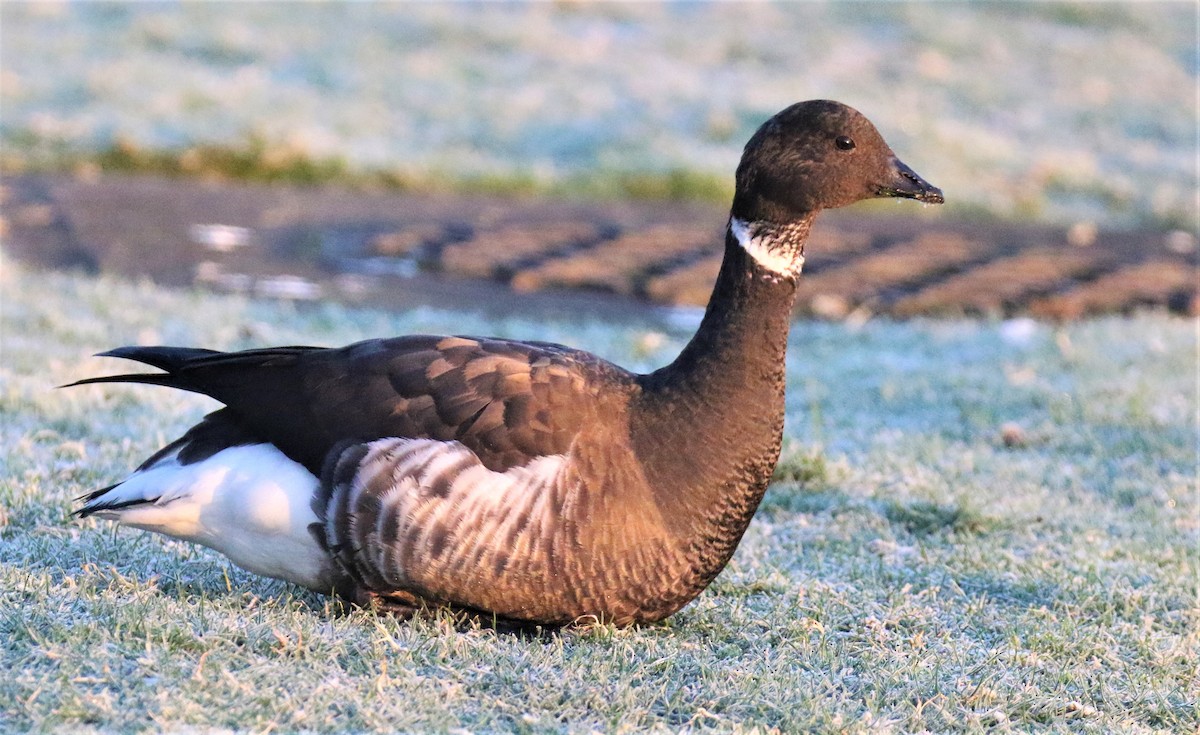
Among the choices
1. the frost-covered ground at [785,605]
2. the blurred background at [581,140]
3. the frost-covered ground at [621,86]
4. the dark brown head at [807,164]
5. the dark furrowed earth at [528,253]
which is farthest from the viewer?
the frost-covered ground at [621,86]

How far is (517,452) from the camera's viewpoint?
158 inches

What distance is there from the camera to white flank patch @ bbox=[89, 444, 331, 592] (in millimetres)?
4070

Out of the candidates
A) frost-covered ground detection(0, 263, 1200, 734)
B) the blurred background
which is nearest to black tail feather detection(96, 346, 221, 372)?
frost-covered ground detection(0, 263, 1200, 734)

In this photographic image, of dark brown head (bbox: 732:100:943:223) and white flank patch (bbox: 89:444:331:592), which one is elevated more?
dark brown head (bbox: 732:100:943:223)

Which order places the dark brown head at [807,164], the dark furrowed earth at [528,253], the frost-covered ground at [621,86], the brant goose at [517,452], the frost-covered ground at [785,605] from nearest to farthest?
1. the frost-covered ground at [785,605]
2. the brant goose at [517,452]
3. the dark brown head at [807,164]
4. the dark furrowed earth at [528,253]
5. the frost-covered ground at [621,86]

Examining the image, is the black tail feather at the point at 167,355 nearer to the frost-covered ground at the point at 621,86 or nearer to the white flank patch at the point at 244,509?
the white flank patch at the point at 244,509

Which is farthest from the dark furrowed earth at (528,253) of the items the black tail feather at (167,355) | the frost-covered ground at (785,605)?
the black tail feather at (167,355)

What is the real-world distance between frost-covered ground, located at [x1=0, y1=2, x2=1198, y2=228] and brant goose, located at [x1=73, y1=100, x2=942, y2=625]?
9555 mm

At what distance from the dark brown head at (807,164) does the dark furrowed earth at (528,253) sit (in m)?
5.36

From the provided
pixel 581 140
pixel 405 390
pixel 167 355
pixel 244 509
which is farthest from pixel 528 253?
pixel 244 509

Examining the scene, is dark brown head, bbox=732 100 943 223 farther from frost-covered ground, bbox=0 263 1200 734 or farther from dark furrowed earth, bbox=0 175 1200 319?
dark furrowed earth, bbox=0 175 1200 319

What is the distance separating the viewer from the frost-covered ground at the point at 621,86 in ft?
47.5

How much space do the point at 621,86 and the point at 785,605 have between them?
13.7 meters

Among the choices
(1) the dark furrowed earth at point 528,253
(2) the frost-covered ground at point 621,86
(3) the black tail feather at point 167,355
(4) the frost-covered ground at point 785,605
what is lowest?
(4) the frost-covered ground at point 785,605
